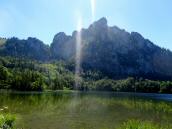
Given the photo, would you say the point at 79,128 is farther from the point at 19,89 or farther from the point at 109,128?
the point at 19,89

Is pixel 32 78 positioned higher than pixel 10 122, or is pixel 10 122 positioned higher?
pixel 32 78

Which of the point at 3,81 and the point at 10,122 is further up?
the point at 3,81

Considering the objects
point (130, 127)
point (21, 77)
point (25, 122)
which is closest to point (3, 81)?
point (21, 77)

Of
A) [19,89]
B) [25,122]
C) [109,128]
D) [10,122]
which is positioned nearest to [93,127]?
[109,128]

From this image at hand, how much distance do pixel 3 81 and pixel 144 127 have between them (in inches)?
6737

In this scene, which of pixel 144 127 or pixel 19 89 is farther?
pixel 19 89

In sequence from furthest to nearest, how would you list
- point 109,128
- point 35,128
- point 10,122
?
1. point 109,128
2. point 35,128
3. point 10,122

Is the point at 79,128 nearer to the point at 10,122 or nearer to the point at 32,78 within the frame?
the point at 10,122

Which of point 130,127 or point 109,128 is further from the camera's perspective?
point 109,128

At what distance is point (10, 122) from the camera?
111 ft

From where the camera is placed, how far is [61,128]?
4162cm

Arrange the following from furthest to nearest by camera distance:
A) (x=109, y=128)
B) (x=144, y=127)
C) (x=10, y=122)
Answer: (x=109, y=128), (x=10, y=122), (x=144, y=127)

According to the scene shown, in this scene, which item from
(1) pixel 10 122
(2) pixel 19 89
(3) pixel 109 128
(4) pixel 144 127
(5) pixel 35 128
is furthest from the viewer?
(2) pixel 19 89

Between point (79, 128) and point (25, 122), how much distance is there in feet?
26.7
